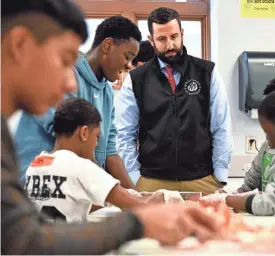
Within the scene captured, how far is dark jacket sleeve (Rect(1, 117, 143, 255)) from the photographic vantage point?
62 centimetres

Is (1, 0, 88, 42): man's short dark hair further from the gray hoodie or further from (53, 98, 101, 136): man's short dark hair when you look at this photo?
the gray hoodie

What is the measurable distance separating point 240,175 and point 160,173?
988 mm

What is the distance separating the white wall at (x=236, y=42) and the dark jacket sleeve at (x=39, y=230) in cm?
253

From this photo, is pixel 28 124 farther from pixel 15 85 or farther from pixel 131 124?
pixel 15 85

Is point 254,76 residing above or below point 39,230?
above

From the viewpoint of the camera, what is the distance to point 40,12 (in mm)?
704

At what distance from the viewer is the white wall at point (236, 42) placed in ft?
10.3

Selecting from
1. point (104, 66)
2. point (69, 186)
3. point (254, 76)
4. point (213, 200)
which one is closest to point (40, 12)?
point (69, 186)

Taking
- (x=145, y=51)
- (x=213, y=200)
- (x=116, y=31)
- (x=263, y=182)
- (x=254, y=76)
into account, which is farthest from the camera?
(x=254, y=76)

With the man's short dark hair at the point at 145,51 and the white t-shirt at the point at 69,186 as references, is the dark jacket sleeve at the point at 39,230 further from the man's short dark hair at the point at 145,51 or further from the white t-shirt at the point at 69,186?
the man's short dark hair at the point at 145,51

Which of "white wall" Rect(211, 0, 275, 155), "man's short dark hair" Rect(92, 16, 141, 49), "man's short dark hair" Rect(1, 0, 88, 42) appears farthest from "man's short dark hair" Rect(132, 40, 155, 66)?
"man's short dark hair" Rect(1, 0, 88, 42)

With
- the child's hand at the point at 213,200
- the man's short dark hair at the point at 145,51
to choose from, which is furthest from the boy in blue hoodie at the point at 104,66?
the man's short dark hair at the point at 145,51

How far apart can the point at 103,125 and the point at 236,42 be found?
151cm

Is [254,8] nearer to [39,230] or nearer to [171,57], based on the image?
[171,57]
